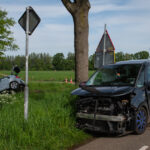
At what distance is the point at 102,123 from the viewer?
17.1 ft

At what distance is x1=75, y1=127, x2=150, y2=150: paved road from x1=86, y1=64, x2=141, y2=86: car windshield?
1266 mm

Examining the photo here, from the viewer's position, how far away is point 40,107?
6.33 metres

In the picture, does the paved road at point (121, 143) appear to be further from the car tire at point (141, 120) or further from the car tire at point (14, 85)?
the car tire at point (14, 85)

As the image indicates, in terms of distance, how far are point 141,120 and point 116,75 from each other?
54.7 inches

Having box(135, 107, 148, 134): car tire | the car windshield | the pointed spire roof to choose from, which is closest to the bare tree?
the pointed spire roof

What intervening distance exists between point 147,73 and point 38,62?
137 m

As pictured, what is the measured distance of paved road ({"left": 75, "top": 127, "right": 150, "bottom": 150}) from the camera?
4.60 m

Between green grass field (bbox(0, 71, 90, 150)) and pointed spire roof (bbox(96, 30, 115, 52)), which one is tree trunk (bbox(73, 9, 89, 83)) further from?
green grass field (bbox(0, 71, 90, 150))

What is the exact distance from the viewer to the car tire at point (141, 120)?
537 centimetres

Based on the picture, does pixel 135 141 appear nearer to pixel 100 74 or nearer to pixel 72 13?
pixel 100 74

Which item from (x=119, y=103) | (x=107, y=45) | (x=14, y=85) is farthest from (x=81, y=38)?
(x=14, y=85)

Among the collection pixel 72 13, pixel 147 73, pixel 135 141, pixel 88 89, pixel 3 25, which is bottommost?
pixel 135 141

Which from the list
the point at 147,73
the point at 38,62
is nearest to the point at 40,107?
the point at 147,73

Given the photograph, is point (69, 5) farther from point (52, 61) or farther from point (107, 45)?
point (52, 61)
